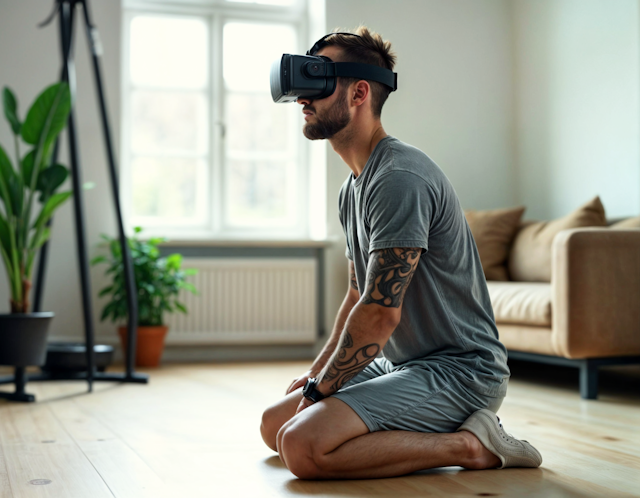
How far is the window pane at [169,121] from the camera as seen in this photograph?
4.53 m

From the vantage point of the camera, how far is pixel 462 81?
4727mm

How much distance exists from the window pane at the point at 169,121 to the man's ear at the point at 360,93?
10.1 feet

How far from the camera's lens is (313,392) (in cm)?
160

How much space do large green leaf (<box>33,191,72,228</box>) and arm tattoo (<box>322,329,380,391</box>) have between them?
179 centimetres

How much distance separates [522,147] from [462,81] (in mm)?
586

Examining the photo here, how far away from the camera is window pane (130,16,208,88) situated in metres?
4.53

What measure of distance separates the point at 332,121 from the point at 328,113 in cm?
2

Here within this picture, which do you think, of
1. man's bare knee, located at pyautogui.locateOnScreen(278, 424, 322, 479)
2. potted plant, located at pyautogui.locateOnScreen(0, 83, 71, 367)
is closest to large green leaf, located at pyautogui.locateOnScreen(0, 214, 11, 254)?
potted plant, located at pyautogui.locateOnScreen(0, 83, 71, 367)

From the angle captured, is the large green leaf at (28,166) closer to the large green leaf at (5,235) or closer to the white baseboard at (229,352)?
the large green leaf at (5,235)

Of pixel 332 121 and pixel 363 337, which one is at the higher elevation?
pixel 332 121

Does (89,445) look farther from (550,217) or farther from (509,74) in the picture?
(509,74)

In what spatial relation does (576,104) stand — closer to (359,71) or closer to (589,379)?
(589,379)

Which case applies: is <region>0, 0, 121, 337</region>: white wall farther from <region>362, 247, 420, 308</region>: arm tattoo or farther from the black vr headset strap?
<region>362, 247, 420, 308</region>: arm tattoo

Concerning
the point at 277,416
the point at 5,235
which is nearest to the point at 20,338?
the point at 5,235
